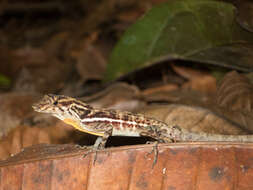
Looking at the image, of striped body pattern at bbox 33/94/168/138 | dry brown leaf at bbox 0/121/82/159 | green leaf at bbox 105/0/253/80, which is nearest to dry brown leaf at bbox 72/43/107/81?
green leaf at bbox 105/0/253/80

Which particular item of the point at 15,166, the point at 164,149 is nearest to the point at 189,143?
the point at 164,149

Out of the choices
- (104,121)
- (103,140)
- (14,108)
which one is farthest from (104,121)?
(14,108)

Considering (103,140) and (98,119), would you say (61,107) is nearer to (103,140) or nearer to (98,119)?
(98,119)

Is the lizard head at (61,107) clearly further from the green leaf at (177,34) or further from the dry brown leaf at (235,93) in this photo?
the green leaf at (177,34)

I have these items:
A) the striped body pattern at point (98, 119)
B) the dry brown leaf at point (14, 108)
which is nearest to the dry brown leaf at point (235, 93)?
the striped body pattern at point (98, 119)

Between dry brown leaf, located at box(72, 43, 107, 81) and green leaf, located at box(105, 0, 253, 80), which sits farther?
dry brown leaf, located at box(72, 43, 107, 81)

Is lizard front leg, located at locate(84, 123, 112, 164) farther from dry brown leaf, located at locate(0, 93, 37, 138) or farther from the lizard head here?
dry brown leaf, located at locate(0, 93, 37, 138)

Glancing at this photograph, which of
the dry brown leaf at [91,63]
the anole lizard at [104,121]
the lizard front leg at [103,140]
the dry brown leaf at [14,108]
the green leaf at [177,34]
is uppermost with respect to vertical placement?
the green leaf at [177,34]
